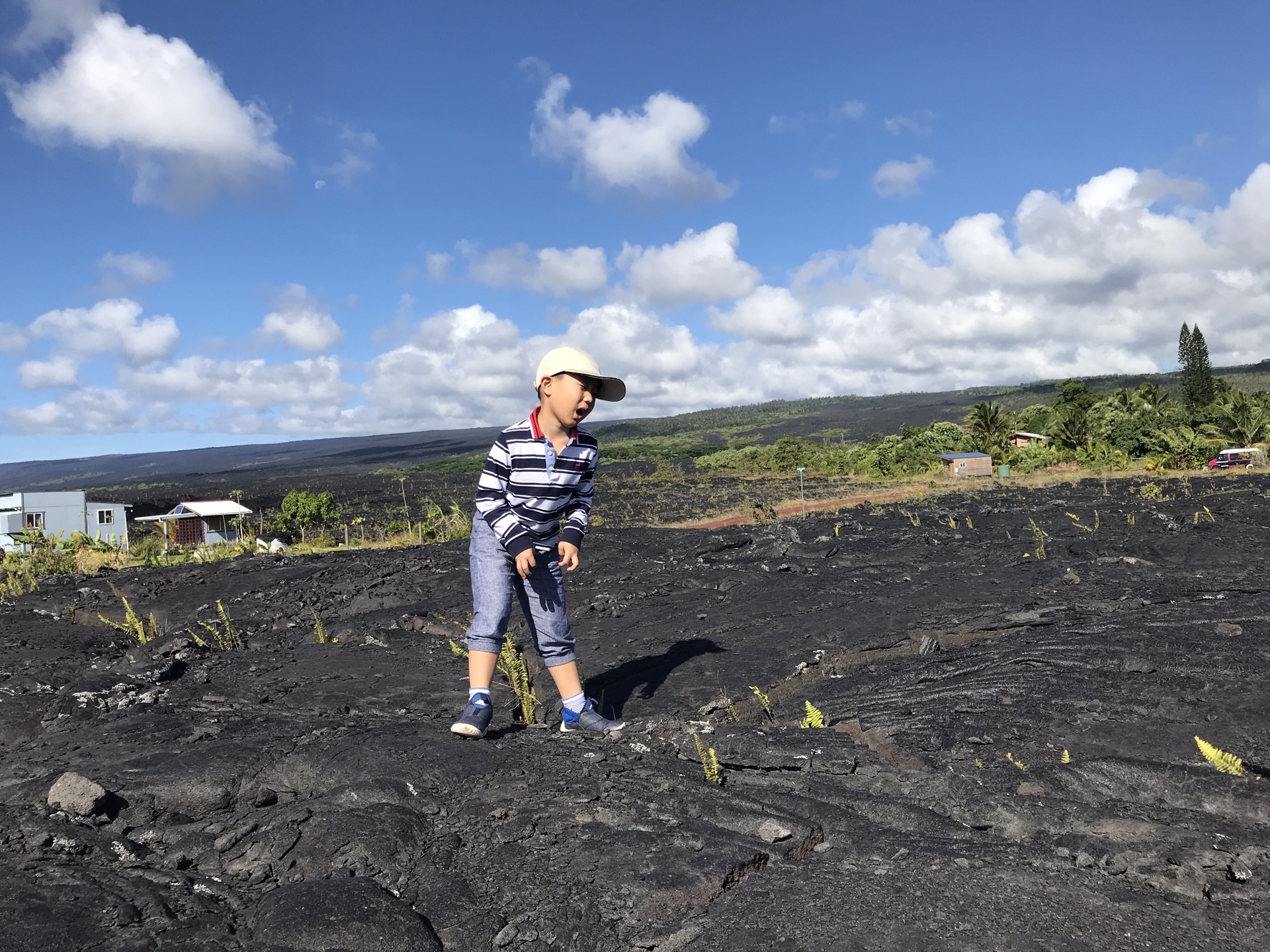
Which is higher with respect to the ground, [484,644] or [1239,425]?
[1239,425]

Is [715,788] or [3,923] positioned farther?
[715,788]

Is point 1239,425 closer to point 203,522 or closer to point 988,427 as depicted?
point 988,427

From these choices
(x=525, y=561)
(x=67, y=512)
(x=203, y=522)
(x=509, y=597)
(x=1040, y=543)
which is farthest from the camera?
(x=67, y=512)

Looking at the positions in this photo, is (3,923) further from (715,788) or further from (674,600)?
(674,600)

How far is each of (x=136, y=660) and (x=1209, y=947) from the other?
621 cm

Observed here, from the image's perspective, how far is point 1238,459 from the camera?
30.3 meters

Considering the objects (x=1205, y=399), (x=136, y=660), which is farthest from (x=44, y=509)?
(x=1205, y=399)

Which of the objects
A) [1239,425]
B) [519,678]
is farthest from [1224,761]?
[1239,425]

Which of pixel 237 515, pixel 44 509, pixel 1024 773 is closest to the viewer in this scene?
pixel 1024 773

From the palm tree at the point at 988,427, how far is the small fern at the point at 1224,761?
41.8 meters

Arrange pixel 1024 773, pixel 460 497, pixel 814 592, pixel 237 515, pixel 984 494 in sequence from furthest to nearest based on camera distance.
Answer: pixel 460 497 → pixel 237 515 → pixel 984 494 → pixel 814 592 → pixel 1024 773

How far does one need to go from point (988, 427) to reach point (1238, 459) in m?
13.8

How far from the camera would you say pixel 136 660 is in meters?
5.67

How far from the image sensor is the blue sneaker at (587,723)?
12.7 ft
